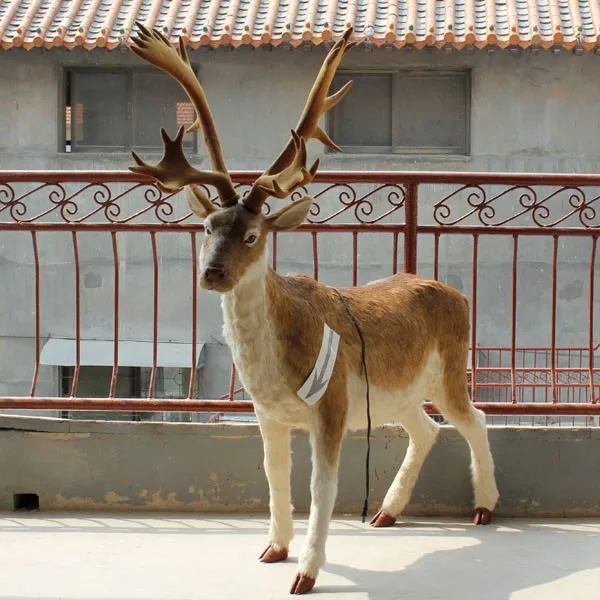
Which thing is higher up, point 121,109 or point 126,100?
point 126,100

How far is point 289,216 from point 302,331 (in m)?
0.49

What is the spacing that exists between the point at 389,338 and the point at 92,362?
28.7ft

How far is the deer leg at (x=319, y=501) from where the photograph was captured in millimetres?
4457

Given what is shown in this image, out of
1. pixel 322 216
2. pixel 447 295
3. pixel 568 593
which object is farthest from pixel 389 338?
pixel 322 216

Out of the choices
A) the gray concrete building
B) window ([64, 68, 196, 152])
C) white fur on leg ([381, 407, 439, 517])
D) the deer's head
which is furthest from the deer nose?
window ([64, 68, 196, 152])

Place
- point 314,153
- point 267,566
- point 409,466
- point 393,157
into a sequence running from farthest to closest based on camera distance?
point 393,157 → point 314,153 → point 409,466 → point 267,566

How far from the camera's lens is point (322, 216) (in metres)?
13.2

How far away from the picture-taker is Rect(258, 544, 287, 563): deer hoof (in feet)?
16.0

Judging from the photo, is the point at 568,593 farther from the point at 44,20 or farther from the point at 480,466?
the point at 44,20

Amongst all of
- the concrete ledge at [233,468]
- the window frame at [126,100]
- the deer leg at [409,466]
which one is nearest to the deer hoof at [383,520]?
the deer leg at [409,466]

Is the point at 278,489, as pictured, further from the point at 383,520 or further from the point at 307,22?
the point at 307,22

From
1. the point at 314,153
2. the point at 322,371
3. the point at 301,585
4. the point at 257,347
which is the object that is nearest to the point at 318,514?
the point at 301,585

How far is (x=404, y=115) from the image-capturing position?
1330 cm

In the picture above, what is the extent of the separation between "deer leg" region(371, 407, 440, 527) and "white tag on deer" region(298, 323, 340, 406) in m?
0.90
